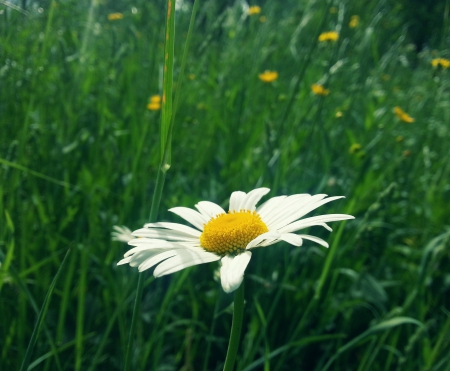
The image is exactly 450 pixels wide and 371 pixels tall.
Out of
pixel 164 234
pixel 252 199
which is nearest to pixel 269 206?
pixel 252 199

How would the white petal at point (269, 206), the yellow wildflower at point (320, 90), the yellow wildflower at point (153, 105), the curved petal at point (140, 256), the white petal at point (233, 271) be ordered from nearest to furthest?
the white petal at point (233, 271) < the curved petal at point (140, 256) < the white petal at point (269, 206) < the yellow wildflower at point (320, 90) < the yellow wildflower at point (153, 105)

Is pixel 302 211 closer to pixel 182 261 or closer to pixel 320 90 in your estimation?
pixel 182 261

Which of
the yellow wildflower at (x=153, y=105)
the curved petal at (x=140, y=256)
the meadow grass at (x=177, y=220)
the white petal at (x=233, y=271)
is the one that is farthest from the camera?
the yellow wildflower at (x=153, y=105)

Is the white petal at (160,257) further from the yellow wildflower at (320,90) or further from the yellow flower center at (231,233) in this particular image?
the yellow wildflower at (320,90)

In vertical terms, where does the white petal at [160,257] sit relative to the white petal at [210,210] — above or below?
below

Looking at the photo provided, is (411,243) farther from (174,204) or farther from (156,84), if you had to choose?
(156,84)

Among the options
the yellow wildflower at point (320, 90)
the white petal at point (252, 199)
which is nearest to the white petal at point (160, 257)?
the white petal at point (252, 199)

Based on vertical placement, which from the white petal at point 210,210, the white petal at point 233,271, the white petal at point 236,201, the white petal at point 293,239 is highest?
the white petal at point 236,201
